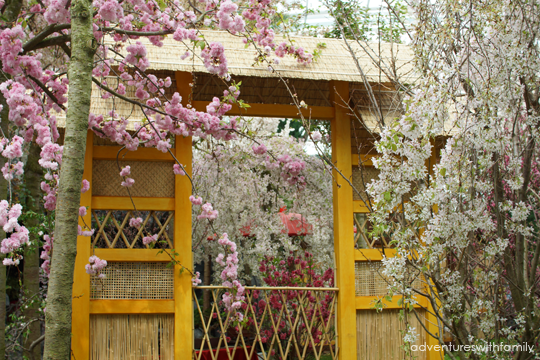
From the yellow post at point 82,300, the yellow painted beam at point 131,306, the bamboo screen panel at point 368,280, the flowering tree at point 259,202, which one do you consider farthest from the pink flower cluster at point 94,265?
the flowering tree at point 259,202

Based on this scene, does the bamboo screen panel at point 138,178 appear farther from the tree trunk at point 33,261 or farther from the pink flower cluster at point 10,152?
the pink flower cluster at point 10,152

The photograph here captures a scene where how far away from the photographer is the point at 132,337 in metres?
3.48

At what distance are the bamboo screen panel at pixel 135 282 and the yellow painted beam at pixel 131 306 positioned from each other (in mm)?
37

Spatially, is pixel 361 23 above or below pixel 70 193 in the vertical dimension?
above

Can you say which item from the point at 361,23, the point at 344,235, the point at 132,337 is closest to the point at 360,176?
the point at 344,235

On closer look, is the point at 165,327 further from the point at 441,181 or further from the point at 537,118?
the point at 537,118

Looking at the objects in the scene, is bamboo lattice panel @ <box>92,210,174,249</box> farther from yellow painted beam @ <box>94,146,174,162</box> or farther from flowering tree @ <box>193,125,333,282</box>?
flowering tree @ <box>193,125,333,282</box>

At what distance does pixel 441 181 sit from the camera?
1947 mm

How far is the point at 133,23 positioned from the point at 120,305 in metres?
2.06

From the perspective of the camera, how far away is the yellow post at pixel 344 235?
3818mm

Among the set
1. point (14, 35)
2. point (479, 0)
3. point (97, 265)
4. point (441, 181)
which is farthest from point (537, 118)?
point (97, 265)

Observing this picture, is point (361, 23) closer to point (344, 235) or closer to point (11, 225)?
point (344, 235)

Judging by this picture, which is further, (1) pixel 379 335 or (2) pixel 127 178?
(1) pixel 379 335

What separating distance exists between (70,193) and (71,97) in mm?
430
